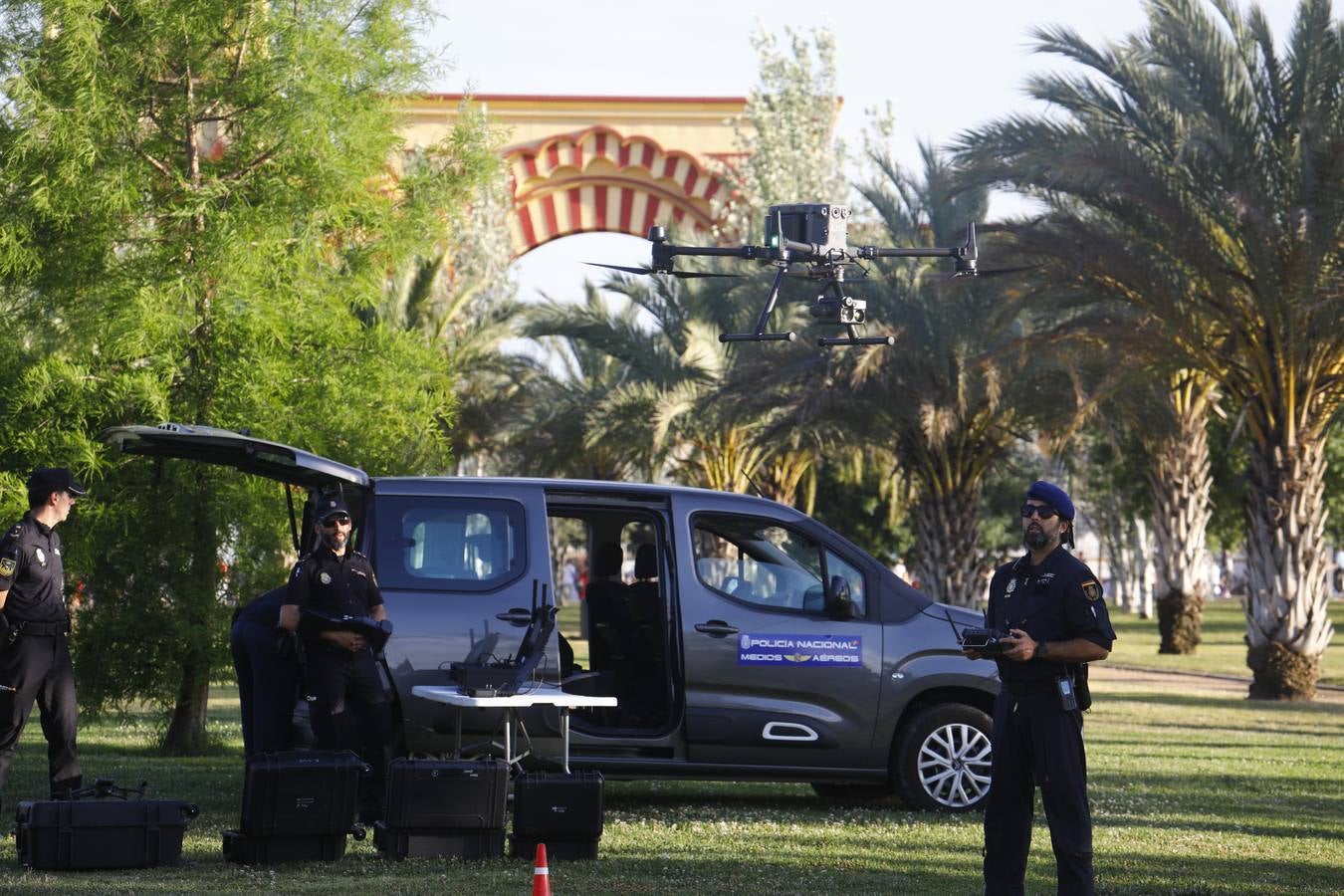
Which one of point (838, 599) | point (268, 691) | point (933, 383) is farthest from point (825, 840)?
point (933, 383)

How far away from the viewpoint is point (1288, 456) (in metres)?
20.6

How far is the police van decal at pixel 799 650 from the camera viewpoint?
10.5m

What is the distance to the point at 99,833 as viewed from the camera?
8.21m

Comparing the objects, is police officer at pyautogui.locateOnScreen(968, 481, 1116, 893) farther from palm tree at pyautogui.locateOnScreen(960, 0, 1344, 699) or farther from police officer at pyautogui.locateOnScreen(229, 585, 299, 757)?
palm tree at pyautogui.locateOnScreen(960, 0, 1344, 699)

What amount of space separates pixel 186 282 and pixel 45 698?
200 inches

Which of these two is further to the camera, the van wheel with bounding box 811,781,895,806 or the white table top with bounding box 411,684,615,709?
the van wheel with bounding box 811,781,895,806

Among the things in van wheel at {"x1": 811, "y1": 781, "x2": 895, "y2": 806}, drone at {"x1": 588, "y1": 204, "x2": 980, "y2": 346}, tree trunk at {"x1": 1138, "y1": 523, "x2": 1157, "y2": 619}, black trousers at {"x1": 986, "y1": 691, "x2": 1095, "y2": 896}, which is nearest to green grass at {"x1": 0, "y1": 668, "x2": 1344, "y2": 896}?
van wheel at {"x1": 811, "y1": 781, "x2": 895, "y2": 806}

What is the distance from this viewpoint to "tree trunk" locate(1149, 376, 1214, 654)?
29.4 m

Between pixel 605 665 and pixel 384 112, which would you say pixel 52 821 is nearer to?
pixel 605 665

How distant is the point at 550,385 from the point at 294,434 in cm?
1793

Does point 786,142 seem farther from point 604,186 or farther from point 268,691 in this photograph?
point 268,691

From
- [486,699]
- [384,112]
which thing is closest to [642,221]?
[384,112]

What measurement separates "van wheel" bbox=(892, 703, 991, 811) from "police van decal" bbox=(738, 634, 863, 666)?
1.88ft

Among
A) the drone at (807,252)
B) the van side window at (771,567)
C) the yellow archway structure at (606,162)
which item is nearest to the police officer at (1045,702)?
the van side window at (771,567)
